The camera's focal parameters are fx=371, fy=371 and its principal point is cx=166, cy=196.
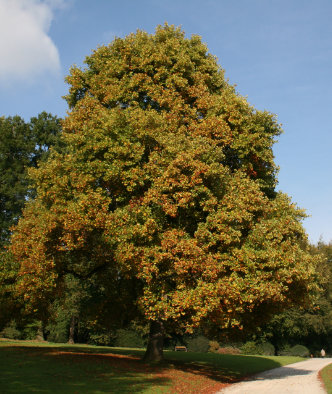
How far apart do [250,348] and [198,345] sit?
6.86m

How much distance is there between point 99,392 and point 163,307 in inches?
180

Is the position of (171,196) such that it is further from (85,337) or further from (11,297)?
(85,337)

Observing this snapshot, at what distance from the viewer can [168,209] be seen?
1656 cm

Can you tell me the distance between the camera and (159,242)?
17.2 metres

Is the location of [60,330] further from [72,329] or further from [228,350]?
[228,350]

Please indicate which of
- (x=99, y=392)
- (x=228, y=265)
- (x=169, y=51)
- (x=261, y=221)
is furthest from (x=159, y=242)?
(x=169, y=51)

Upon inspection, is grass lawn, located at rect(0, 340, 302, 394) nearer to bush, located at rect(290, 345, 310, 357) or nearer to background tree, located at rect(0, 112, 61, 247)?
background tree, located at rect(0, 112, 61, 247)

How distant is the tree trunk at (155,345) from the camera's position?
70.8ft

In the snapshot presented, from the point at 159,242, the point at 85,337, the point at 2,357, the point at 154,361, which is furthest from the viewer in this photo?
the point at 85,337

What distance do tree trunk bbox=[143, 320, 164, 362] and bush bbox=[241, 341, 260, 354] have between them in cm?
2871

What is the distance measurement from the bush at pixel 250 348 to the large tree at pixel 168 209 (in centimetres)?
2905

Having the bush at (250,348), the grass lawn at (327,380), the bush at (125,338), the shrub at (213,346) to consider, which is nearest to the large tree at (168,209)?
the grass lawn at (327,380)

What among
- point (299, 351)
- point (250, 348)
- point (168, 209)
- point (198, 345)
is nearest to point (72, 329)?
point (198, 345)

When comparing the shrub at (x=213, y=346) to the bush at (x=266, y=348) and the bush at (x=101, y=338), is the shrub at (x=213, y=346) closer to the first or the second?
the bush at (x=266, y=348)
